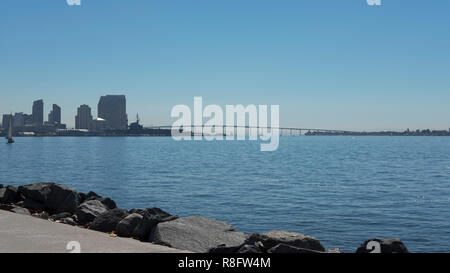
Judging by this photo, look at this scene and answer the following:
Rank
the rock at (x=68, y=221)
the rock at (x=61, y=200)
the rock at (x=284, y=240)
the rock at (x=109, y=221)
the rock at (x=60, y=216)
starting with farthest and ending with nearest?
the rock at (x=61, y=200)
the rock at (x=60, y=216)
the rock at (x=68, y=221)
the rock at (x=109, y=221)
the rock at (x=284, y=240)

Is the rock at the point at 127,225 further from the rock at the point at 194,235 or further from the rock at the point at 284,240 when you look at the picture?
the rock at the point at 284,240

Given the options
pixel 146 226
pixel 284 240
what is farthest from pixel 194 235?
pixel 284 240

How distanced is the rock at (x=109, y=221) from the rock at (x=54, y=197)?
3.61 metres

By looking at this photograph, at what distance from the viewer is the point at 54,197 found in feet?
53.7

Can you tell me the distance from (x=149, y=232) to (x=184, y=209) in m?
16.2

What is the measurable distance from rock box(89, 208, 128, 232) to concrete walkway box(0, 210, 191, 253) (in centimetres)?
136

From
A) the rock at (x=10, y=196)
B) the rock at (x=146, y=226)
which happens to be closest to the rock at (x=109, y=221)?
the rock at (x=146, y=226)

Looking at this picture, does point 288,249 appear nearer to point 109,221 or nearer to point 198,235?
point 198,235

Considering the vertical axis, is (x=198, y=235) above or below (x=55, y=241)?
below

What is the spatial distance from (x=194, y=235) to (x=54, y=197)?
23.3ft

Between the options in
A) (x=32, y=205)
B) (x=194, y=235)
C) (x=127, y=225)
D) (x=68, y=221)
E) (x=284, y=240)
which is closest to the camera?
(x=284, y=240)

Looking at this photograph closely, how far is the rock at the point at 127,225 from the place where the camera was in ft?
38.6
